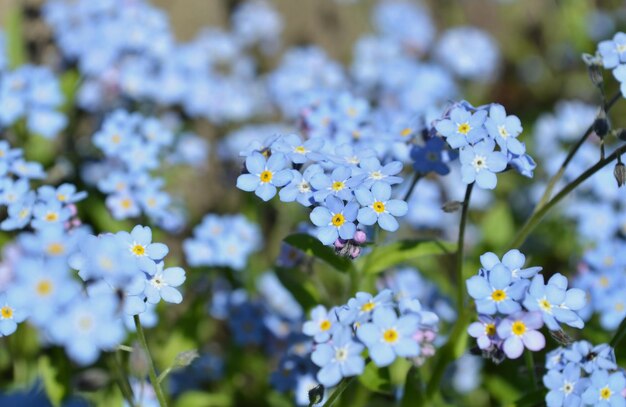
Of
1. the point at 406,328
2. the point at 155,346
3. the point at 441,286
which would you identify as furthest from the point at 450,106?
the point at 155,346

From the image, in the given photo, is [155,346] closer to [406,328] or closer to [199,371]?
[199,371]

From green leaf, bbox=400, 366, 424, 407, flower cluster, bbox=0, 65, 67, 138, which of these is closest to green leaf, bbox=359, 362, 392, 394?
green leaf, bbox=400, 366, 424, 407

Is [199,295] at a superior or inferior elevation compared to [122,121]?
inferior

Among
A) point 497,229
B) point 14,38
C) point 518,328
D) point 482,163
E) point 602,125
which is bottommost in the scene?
point 497,229

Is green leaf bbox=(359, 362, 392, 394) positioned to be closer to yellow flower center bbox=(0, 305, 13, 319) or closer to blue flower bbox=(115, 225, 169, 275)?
blue flower bbox=(115, 225, 169, 275)

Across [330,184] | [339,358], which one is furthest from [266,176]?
[339,358]

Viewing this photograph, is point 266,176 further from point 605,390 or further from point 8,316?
point 605,390
